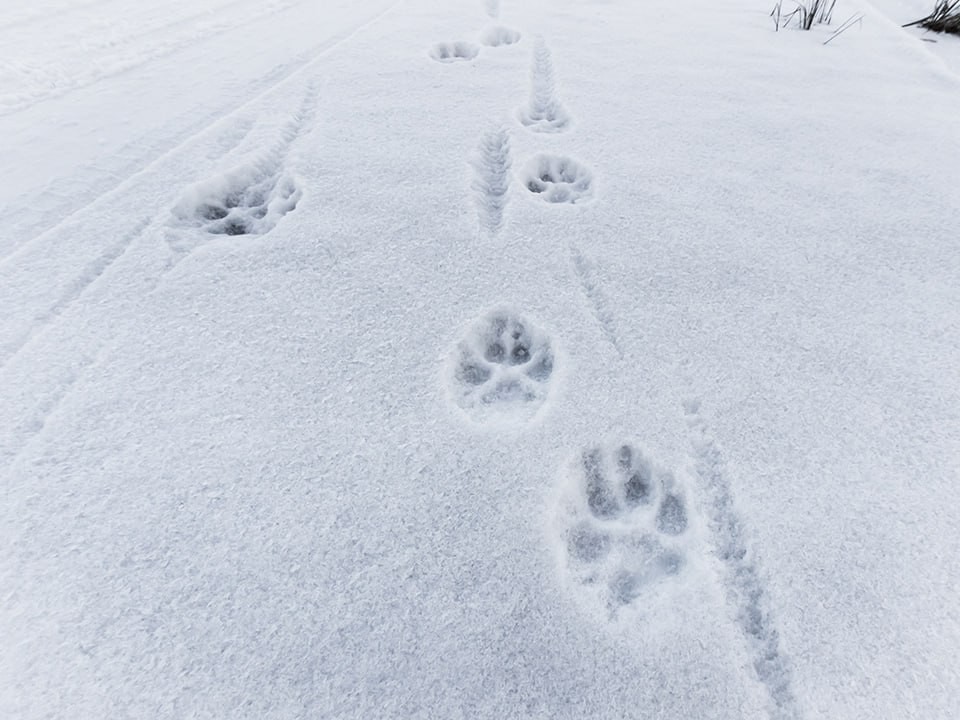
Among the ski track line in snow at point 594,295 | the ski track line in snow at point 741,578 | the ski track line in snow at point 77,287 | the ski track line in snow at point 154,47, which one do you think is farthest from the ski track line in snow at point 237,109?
the ski track line in snow at point 741,578

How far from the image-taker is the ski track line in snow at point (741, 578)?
2.48 ft

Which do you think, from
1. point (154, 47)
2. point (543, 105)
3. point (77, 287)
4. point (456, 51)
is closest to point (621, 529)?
point (77, 287)

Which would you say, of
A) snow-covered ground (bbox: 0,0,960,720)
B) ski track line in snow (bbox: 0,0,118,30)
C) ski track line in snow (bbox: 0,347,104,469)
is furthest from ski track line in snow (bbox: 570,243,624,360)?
ski track line in snow (bbox: 0,0,118,30)

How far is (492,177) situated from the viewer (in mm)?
1683

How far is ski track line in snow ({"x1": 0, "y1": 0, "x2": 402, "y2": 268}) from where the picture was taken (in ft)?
4.67

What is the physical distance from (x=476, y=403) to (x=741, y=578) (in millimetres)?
567

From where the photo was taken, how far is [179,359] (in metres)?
1.15

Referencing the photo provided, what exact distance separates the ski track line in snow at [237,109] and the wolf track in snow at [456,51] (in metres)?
0.45

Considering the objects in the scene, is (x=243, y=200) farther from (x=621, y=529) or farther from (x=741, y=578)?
(x=741, y=578)

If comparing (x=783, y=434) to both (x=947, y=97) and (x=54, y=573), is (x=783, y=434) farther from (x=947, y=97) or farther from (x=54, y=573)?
(x=947, y=97)

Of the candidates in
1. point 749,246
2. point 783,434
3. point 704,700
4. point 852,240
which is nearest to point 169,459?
point 704,700

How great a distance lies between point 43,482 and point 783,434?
1399 millimetres

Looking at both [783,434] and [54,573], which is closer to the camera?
[54,573]

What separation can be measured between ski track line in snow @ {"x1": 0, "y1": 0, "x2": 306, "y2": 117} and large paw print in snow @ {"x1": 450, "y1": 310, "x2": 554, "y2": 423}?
2042mm
